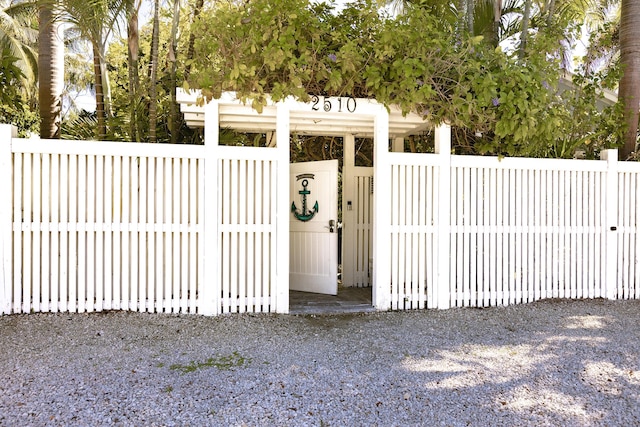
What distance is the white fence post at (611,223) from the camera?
21.8 feet

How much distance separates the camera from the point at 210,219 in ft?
18.3

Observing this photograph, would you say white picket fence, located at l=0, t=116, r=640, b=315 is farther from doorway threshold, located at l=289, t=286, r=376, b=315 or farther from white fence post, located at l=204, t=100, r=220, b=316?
doorway threshold, located at l=289, t=286, r=376, b=315

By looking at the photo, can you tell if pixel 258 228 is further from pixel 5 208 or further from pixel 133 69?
pixel 133 69

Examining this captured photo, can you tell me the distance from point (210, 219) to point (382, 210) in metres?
2.15

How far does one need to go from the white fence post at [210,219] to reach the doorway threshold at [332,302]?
1.02 metres

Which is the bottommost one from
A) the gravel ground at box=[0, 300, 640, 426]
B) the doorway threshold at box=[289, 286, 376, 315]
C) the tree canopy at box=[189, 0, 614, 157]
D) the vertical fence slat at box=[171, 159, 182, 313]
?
the gravel ground at box=[0, 300, 640, 426]

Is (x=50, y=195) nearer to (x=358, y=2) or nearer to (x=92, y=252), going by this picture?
(x=92, y=252)

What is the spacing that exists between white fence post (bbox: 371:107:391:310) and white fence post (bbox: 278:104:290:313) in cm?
116

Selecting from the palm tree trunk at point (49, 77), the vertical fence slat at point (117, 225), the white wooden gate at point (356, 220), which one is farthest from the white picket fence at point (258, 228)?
the white wooden gate at point (356, 220)

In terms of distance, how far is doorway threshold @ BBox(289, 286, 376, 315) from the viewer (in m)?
5.99

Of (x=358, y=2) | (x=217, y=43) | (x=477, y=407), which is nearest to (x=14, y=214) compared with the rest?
(x=217, y=43)

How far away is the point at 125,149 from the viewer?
541 cm

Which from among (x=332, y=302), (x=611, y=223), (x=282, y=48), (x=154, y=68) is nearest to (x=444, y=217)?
(x=332, y=302)

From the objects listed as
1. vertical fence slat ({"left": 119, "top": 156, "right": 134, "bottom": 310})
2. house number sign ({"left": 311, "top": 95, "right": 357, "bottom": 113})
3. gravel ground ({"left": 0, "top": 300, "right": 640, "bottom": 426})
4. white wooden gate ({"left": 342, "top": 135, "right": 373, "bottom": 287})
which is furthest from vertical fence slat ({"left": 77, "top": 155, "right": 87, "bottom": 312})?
white wooden gate ({"left": 342, "top": 135, "right": 373, "bottom": 287})
